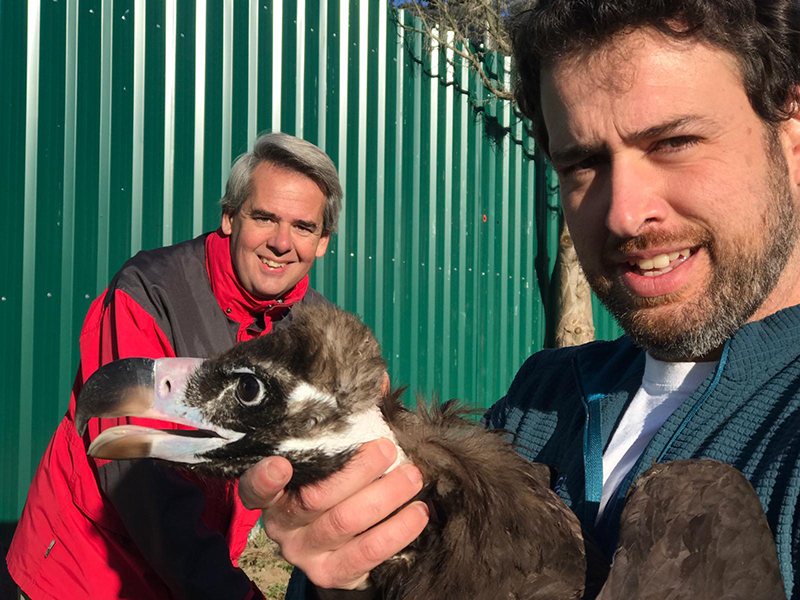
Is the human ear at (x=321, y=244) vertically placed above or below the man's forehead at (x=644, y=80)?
below

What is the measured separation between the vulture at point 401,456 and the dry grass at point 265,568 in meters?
4.22

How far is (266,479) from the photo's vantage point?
6.52 ft

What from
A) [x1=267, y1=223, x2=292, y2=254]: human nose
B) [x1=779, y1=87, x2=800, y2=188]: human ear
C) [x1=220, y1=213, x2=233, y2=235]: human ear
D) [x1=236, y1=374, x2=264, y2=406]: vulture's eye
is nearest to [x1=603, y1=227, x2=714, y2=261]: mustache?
[x1=779, y1=87, x2=800, y2=188]: human ear

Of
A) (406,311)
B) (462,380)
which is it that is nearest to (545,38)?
(406,311)

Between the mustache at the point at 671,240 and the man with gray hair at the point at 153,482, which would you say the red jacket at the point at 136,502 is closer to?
the man with gray hair at the point at 153,482

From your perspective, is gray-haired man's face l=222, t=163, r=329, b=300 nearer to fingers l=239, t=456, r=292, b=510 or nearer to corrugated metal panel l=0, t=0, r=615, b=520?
corrugated metal panel l=0, t=0, r=615, b=520

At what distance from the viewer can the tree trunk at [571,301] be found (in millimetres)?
9117

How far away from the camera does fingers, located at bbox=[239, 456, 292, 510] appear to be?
1.98m

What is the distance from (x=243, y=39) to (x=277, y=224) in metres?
2.87

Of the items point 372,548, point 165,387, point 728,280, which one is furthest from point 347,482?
point 728,280

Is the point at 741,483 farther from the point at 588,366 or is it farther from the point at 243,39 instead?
the point at 243,39

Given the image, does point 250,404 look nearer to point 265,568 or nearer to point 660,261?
point 660,261

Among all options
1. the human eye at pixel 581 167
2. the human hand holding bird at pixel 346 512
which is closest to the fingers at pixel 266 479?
the human hand holding bird at pixel 346 512

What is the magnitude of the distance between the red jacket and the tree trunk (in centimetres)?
594
